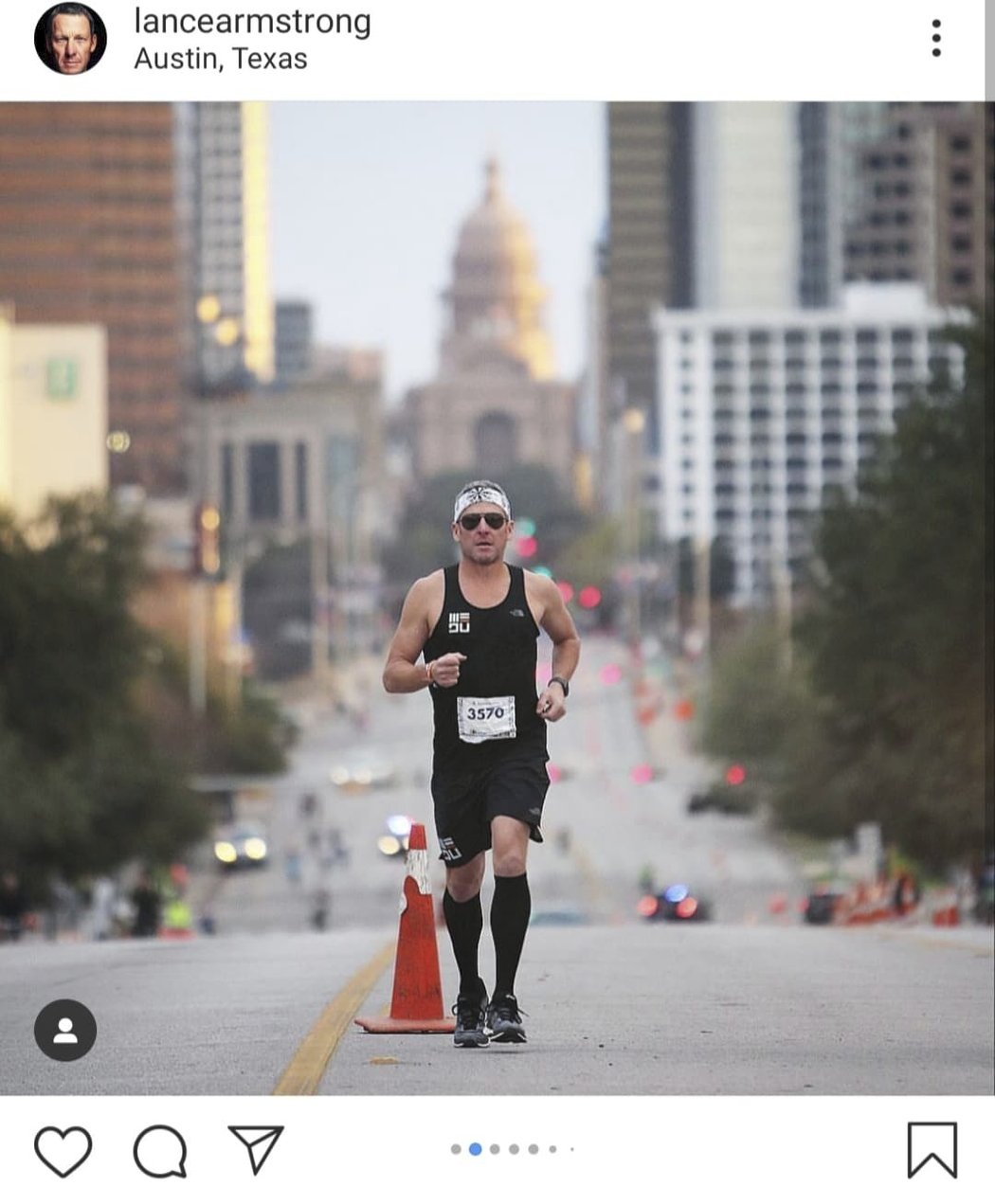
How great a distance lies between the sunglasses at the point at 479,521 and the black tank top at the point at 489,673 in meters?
0.15

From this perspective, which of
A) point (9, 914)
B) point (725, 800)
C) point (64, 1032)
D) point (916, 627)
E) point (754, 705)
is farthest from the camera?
point (754, 705)

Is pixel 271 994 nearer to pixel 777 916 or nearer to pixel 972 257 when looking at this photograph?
pixel 777 916

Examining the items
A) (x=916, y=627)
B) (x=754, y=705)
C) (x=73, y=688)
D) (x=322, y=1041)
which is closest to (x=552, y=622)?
(x=322, y=1041)

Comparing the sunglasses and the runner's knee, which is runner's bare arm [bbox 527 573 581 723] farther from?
the runner's knee

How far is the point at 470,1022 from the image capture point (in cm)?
860

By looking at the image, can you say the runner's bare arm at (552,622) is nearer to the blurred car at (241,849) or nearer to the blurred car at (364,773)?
the blurred car at (241,849)

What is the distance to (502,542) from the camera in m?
8.06
